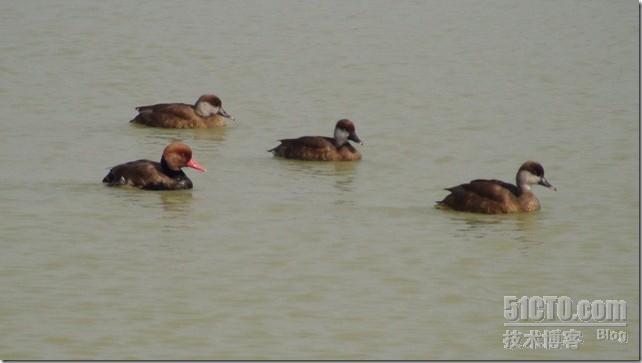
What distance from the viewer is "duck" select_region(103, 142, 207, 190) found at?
72.1 feet

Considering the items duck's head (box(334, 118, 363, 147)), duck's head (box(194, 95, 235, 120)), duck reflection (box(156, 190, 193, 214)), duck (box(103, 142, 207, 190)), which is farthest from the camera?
duck's head (box(194, 95, 235, 120))

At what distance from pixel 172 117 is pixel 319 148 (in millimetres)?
3759

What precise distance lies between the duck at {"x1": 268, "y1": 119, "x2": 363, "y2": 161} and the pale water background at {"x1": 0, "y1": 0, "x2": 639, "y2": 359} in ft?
0.53

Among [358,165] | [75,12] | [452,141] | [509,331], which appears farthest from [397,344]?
[75,12]

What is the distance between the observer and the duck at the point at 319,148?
2475cm

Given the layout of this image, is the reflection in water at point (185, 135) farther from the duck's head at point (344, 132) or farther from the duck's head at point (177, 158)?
the duck's head at point (177, 158)

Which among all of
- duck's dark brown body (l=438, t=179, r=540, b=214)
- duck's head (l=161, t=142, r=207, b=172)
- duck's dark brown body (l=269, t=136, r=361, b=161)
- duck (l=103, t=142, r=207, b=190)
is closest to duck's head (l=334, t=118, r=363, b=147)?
duck's dark brown body (l=269, t=136, r=361, b=161)

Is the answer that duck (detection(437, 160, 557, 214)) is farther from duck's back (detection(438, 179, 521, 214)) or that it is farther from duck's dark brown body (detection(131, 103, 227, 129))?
duck's dark brown body (detection(131, 103, 227, 129))

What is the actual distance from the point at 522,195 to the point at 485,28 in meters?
19.2

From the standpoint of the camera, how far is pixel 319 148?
81.3 ft

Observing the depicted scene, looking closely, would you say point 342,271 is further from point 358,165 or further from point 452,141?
point 452,141

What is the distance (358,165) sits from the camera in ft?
81.0

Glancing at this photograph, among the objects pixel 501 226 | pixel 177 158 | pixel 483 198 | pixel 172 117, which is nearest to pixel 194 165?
pixel 177 158

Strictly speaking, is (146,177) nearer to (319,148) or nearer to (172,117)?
(319,148)
